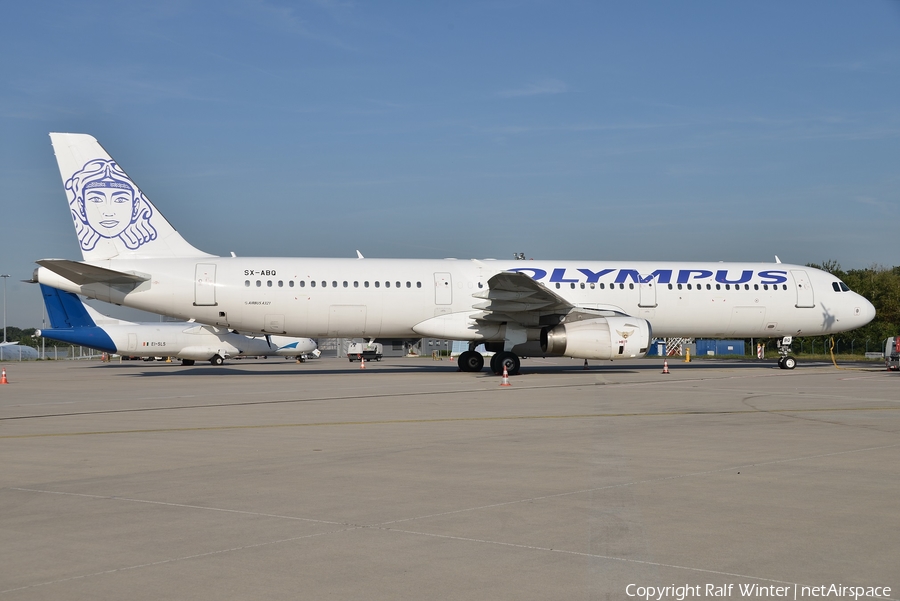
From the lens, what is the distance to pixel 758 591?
4555 millimetres

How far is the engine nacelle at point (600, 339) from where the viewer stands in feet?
82.7

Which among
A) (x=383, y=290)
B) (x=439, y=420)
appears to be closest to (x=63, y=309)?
(x=383, y=290)

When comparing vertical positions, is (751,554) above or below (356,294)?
below

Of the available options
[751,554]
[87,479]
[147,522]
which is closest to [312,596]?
[147,522]

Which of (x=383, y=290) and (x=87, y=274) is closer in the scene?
(x=87, y=274)

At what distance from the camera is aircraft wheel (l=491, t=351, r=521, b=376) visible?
26.9 m

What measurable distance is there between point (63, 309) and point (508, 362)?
26.1 metres

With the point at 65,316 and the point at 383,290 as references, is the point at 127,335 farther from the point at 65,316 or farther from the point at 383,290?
the point at 383,290

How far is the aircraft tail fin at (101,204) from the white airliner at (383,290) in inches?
1.2

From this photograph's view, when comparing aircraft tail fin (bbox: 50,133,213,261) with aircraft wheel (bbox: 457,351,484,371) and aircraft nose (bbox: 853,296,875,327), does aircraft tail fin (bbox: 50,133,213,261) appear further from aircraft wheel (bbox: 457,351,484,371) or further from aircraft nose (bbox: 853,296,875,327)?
aircraft nose (bbox: 853,296,875,327)

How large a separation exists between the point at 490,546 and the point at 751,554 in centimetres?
163

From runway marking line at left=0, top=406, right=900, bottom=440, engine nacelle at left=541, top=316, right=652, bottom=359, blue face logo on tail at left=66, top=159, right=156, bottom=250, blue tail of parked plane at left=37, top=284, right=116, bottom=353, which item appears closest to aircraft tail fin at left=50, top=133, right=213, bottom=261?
blue face logo on tail at left=66, top=159, right=156, bottom=250

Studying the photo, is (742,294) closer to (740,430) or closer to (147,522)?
(740,430)

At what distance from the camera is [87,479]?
8.24 m
